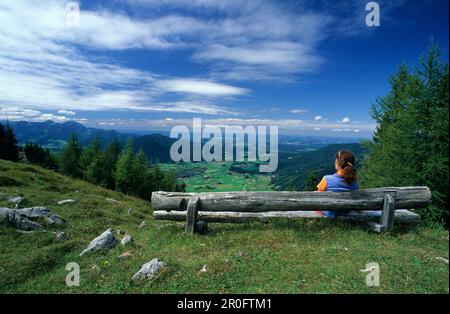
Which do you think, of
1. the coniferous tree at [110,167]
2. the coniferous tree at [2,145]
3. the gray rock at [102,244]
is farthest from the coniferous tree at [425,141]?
the coniferous tree at [2,145]

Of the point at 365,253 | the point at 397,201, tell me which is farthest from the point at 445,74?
the point at 365,253

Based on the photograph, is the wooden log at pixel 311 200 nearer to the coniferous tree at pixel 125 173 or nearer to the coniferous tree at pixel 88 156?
the coniferous tree at pixel 125 173

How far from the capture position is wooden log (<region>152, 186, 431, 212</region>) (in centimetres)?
809

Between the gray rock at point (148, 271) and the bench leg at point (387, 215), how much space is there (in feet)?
22.5

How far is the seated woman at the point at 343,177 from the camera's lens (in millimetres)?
8148

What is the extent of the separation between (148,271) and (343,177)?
6.70 meters

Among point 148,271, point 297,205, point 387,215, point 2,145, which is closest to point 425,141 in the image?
point 387,215

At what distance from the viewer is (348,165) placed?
8164 millimetres

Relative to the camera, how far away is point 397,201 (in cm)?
816

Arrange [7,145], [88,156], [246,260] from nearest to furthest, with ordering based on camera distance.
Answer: [246,260]
[88,156]
[7,145]

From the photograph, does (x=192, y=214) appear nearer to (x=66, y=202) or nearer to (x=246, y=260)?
(x=246, y=260)
